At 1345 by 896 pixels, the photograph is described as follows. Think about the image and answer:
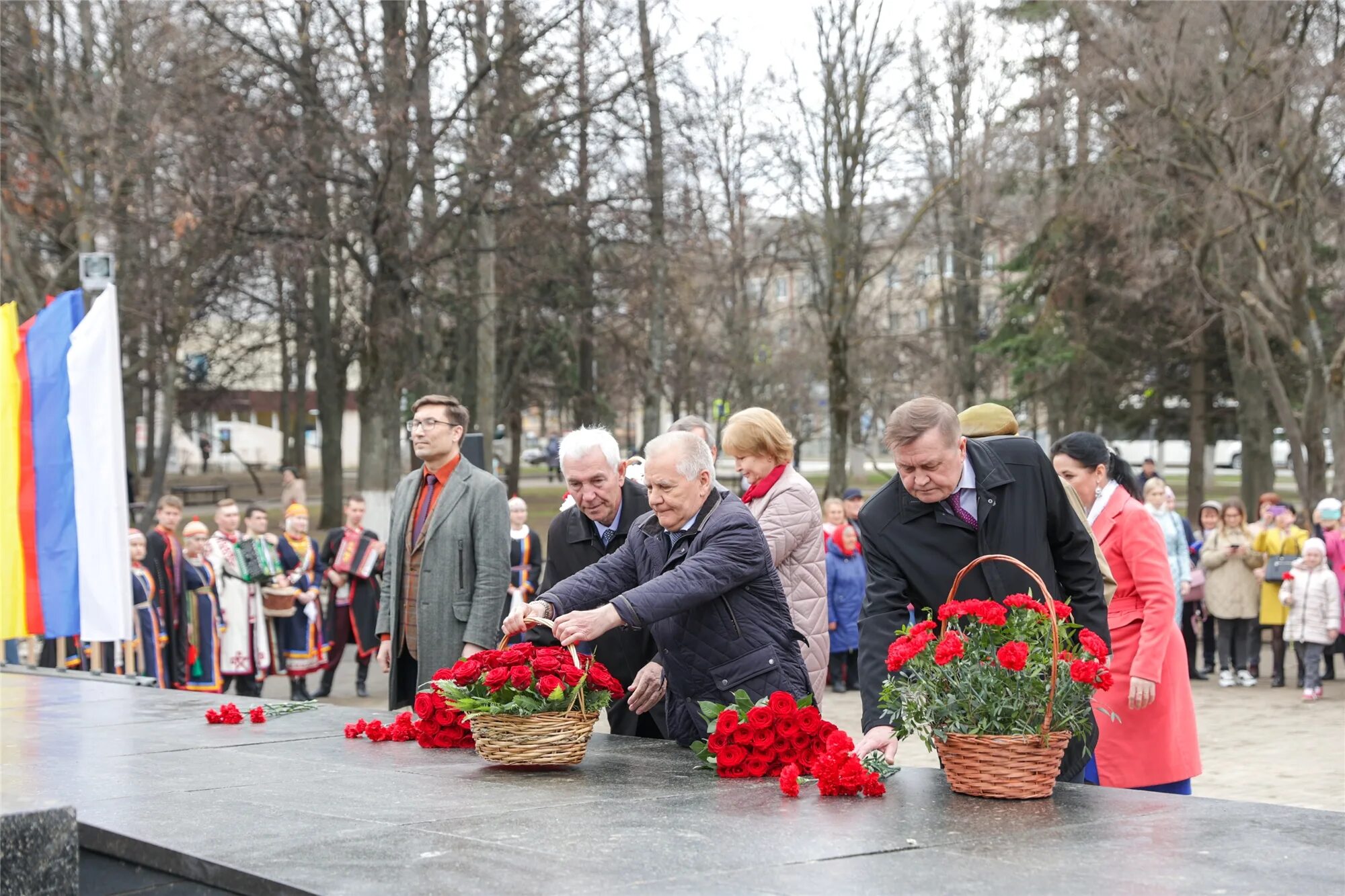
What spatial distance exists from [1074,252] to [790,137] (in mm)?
5877

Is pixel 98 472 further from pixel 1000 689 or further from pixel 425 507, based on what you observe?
pixel 1000 689

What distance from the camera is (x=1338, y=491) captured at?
19.7 m

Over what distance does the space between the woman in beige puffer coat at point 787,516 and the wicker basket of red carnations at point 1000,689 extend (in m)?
1.94

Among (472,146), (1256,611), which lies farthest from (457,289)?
(1256,611)

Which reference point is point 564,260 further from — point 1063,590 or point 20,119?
point 1063,590

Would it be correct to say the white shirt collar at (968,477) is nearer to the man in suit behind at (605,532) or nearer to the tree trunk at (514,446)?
the man in suit behind at (605,532)

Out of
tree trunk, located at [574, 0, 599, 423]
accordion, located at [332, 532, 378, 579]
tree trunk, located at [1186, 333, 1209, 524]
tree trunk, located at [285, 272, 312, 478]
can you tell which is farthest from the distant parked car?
accordion, located at [332, 532, 378, 579]

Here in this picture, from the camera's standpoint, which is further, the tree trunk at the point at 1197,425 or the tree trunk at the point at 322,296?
the tree trunk at the point at 1197,425

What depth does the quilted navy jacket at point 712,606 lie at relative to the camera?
4883mm

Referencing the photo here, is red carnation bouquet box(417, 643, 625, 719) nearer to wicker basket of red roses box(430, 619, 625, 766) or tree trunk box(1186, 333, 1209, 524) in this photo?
wicker basket of red roses box(430, 619, 625, 766)

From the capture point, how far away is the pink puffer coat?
20.4 feet

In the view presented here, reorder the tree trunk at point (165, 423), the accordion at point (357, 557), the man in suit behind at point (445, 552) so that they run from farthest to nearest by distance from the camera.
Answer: the tree trunk at point (165, 423) → the accordion at point (357, 557) → the man in suit behind at point (445, 552)

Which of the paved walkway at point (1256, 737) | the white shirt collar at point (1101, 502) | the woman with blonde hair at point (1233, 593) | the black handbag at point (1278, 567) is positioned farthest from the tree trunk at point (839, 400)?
the white shirt collar at point (1101, 502)

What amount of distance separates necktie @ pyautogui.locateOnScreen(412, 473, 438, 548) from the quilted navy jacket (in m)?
1.97
